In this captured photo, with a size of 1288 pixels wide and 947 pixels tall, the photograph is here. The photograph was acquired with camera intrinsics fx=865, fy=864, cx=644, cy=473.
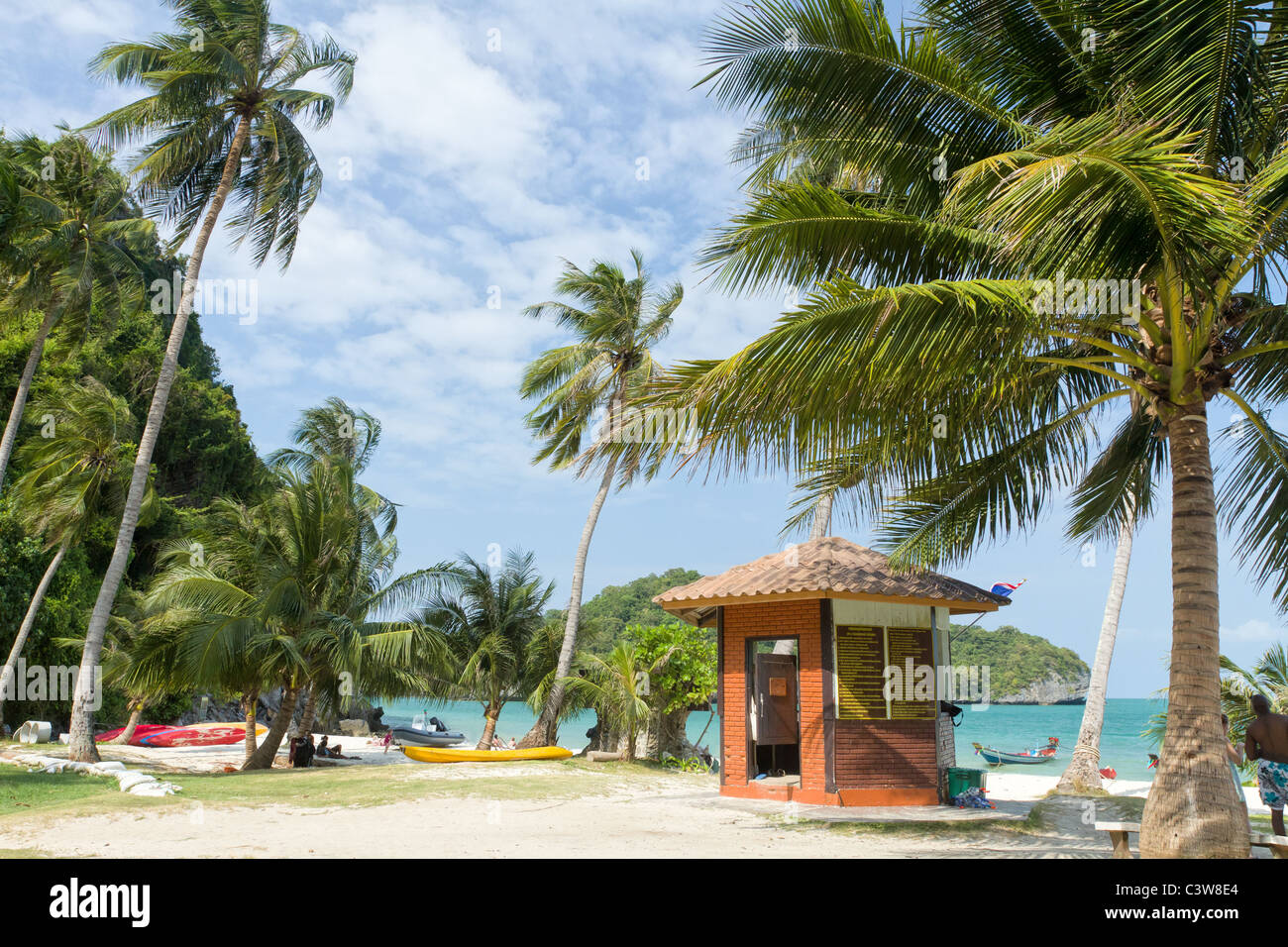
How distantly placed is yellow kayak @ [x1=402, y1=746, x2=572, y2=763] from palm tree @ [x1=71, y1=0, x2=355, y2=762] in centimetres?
686

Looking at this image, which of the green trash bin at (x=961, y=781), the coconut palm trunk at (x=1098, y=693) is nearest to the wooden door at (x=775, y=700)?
the green trash bin at (x=961, y=781)

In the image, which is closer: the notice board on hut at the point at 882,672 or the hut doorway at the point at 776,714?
the notice board on hut at the point at 882,672

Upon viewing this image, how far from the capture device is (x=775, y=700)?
15789 mm

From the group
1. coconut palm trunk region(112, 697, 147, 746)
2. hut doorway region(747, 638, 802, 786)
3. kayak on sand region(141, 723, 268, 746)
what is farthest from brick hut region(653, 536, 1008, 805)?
coconut palm trunk region(112, 697, 147, 746)

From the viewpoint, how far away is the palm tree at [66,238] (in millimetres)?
18656

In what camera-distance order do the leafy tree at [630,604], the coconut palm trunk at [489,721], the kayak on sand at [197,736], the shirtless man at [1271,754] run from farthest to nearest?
the leafy tree at [630,604] → the kayak on sand at [197,736] → the coconut palm trunk at [489,721] → the shirtless man at [1271,754]

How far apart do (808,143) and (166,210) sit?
16.1 m

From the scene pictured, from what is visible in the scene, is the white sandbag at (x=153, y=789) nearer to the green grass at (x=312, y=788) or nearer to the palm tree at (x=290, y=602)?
the green grass at (x=312, y=788)

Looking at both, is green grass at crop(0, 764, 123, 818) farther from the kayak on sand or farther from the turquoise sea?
the turquoise sea

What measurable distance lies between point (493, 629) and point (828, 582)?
14726 millimetres

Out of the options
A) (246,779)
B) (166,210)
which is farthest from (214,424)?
(246,779)

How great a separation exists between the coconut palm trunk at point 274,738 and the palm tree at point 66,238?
8.23 meters

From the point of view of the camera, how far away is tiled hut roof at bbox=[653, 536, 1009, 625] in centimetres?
1257
